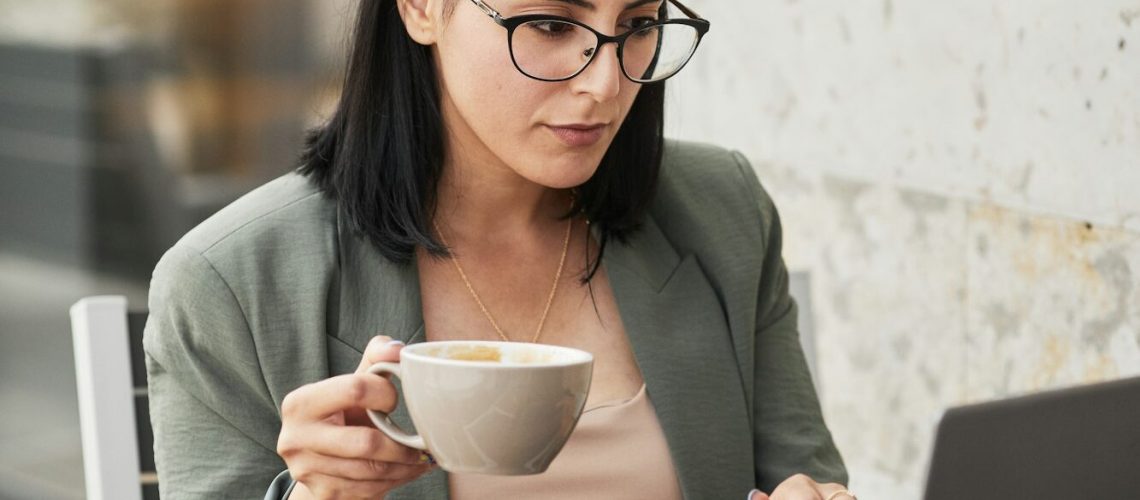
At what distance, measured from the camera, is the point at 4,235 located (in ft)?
9.25

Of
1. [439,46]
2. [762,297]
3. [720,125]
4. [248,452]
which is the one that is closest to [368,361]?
[248,452]

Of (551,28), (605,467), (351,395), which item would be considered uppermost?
(551,28)

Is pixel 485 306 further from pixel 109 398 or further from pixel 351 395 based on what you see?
pixel 351 395

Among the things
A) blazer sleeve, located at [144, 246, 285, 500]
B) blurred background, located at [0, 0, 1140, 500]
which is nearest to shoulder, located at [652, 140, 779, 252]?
blurred background, located at [0, 0, 1140, 500]

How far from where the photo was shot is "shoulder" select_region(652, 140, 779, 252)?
5.17ft

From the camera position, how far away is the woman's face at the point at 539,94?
4.13ft

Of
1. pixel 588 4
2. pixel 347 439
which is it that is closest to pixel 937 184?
pixel 588 4

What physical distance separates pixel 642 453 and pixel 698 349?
0.14 metres

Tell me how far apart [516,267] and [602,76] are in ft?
1.06

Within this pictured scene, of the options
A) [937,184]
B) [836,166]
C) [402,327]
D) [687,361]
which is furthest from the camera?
[836,166]

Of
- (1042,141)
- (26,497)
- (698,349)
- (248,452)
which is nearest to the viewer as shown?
(248,452)

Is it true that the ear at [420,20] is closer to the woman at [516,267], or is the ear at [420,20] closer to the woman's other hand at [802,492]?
the woman at [516,267]

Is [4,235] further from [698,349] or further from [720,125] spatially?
[698,349]

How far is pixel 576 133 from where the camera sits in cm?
129
